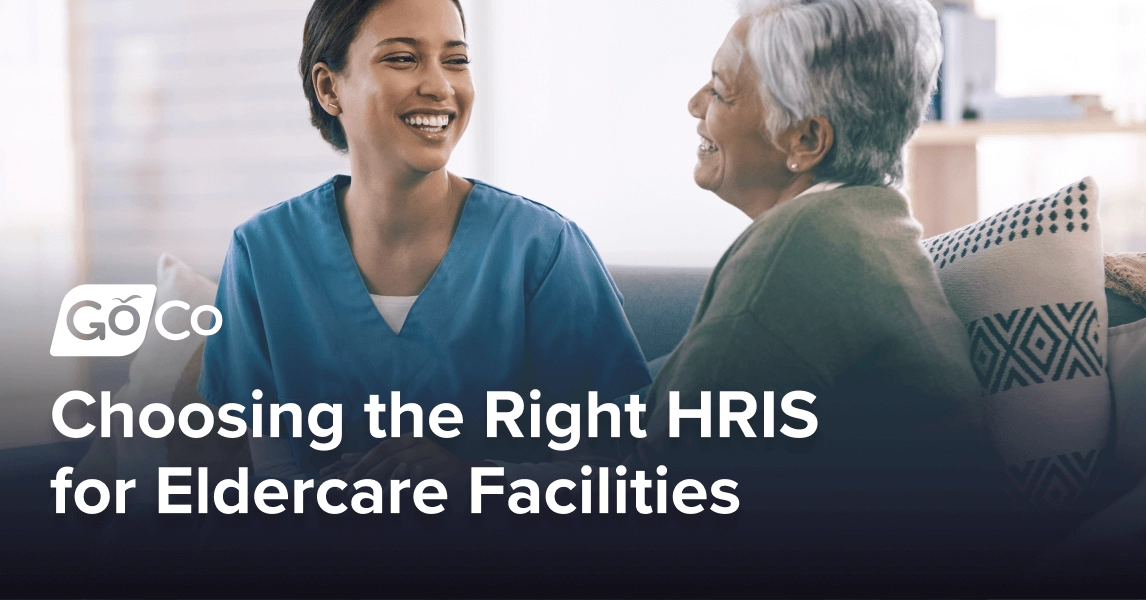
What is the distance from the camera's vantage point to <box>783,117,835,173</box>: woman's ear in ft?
3.18

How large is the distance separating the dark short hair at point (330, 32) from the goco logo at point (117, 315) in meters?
0.34

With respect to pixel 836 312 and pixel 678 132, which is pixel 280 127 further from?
pixel 836 312

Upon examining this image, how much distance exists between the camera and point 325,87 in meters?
1.10

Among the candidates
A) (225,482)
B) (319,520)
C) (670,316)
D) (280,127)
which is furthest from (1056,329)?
(280,127)

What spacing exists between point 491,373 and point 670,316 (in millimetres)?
519

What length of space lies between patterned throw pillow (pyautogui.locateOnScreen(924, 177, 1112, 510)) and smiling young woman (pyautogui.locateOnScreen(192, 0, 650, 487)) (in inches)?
15.4

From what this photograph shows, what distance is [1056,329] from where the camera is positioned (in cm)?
101

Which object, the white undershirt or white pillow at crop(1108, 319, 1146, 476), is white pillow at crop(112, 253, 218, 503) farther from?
white pillow at crop(1108, 319, 1146, 476)

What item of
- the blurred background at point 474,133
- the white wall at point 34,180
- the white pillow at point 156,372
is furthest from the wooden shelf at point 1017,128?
the white wall at point 34,180

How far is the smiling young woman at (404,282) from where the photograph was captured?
1.05 m

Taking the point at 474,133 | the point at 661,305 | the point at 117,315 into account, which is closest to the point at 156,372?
the point at 117,315

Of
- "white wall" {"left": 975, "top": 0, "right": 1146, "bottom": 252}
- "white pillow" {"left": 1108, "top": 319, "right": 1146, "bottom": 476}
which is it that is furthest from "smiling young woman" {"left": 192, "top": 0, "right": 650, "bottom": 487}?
"white wall" {"left": 975, "top": 0, "right": 1146, "bottom": 252}

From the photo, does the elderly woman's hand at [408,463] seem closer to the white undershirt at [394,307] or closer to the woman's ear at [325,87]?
the white undershirt at [394,307]

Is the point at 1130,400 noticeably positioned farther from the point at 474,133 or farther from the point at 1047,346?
the point at 474,133
